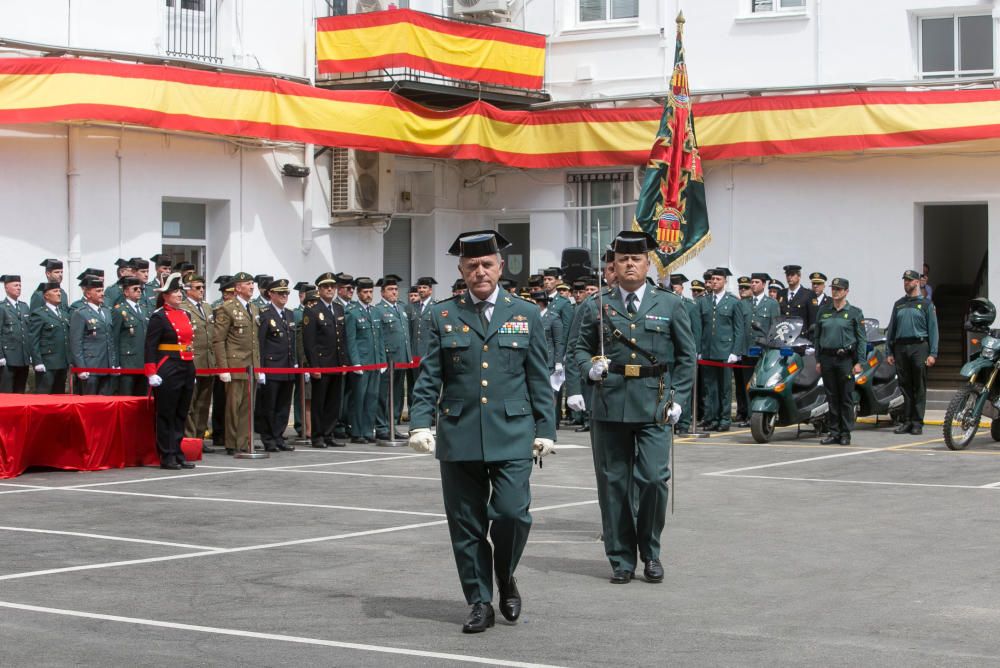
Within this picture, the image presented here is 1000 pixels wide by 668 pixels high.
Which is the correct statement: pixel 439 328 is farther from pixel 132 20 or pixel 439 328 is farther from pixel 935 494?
pixel 132 20

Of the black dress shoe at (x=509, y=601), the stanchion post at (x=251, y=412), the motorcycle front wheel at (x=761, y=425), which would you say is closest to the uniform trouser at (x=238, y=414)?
the stanchion post at (x=251, y=412)

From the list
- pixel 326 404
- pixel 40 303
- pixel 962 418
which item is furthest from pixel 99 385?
pixel 962 418

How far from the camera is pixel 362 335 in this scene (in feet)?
65.1

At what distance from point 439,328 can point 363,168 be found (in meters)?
18.6

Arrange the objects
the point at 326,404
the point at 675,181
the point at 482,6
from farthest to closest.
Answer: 1. the point at 482,6
2. the point at 675,181
3. the point at 326,404

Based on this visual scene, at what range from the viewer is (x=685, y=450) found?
1848 centimetres

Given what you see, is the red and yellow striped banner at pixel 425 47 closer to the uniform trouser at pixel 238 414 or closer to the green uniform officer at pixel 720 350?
the green uniform officer at pixel 720 350

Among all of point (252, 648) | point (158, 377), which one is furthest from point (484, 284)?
point (158, 377)

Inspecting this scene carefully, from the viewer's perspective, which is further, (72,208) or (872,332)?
(72,208)

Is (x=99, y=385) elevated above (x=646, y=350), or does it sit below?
below

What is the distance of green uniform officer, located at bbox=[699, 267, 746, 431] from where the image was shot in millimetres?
21406

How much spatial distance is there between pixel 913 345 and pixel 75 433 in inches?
423

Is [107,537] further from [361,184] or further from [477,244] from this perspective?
[361,184]

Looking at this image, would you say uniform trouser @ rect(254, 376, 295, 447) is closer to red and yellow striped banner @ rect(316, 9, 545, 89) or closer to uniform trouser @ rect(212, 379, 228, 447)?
uniform trouser @ rect(212, 379, 228, 447)
